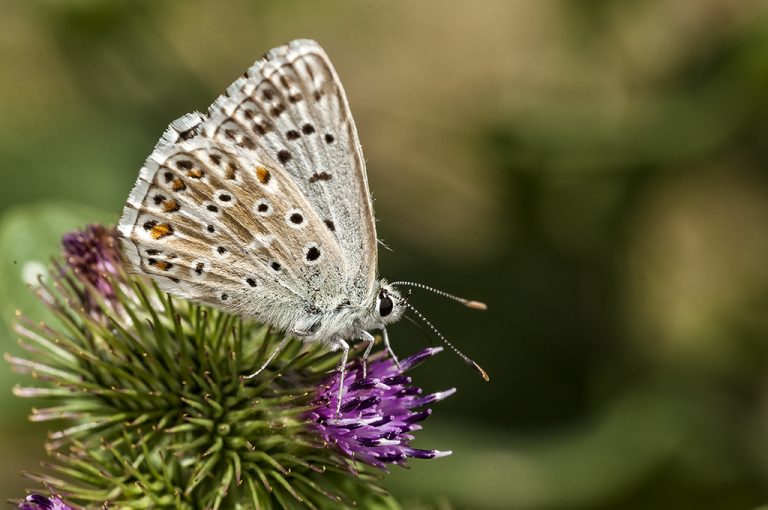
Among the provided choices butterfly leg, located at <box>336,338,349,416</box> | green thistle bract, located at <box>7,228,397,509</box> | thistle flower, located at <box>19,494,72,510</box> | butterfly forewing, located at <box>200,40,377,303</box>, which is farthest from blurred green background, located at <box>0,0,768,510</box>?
butterfly forewing, located at <box>200,40,377,303</box>

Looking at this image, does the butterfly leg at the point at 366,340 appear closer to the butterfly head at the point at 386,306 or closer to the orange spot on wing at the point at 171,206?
the butterfly head at the point at 386,306

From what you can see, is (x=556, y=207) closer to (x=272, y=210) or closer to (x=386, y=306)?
(x=386, y=306)

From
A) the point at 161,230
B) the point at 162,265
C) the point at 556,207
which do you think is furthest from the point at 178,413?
the point at 556,207

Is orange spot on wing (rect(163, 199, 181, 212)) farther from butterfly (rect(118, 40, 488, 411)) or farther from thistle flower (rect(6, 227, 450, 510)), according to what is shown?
thistle flower (rect(6, 227, 450, 510))

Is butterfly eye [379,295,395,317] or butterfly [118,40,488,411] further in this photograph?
butterfly eye [379,295,395,317]

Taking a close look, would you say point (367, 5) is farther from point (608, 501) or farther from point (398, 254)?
point (608, 501)

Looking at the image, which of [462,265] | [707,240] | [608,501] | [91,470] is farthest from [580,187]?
[91,470]

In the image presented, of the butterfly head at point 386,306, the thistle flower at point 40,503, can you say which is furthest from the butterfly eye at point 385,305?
the thistle flower at point 40,503
